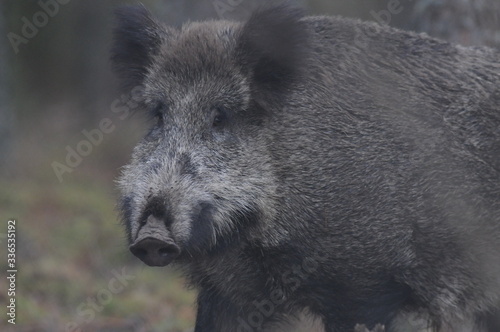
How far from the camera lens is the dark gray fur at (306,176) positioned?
512 centimetres

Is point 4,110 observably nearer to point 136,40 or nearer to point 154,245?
point 136,40

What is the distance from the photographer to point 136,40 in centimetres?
569

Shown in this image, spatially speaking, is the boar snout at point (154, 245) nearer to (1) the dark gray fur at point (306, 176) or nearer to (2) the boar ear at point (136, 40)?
(1) the dark gray fur at point (306, 176)

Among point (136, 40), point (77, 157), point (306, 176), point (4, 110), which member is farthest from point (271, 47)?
point (77, 157)

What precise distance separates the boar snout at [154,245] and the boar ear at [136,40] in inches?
56.4

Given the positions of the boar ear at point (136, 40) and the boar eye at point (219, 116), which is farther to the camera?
the boar ear at point (136, 40)

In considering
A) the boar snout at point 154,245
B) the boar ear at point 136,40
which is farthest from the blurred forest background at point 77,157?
the boar snout at point 154,245

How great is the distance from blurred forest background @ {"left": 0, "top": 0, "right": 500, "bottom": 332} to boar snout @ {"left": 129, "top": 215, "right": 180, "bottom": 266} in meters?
1.40

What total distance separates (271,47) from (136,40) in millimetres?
942

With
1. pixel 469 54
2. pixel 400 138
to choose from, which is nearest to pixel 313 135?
pixel 400 138

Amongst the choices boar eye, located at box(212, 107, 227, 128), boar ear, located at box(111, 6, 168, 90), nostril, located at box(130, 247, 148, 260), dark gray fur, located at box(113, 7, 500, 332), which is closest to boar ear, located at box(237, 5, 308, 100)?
dark gray fur, located at box(113, 7, 500, 332)

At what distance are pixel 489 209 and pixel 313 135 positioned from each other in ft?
4.60

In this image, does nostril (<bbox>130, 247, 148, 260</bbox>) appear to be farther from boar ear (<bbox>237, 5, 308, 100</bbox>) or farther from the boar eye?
boar ear (<bbox>237, 5, 308, 100</bbox>)

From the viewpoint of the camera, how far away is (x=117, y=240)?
34.8 ft
